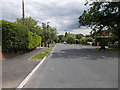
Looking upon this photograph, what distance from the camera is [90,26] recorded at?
1008 inches

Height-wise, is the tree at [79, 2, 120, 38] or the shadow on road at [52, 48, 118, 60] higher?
the tree at [79, 2, 120, 38]

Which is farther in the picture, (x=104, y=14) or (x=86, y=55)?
(x=104, y=14)

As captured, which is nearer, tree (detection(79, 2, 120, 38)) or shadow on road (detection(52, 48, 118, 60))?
shadow on road (detection(52, 48, 118, 60))

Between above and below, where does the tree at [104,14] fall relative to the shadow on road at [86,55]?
above

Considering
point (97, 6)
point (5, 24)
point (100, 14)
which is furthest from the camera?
point (97, 6)

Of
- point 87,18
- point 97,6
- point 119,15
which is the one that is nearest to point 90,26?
point 87,18

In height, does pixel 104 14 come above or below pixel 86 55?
above

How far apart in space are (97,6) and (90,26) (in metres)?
4.61

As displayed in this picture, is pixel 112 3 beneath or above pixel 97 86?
above

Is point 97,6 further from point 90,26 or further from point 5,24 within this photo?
point 5,24

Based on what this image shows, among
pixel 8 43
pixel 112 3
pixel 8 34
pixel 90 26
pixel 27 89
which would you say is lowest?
pixel 27 89

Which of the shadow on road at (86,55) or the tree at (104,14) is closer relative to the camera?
the shadow on road at (86,55)

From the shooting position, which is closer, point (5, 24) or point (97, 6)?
point (5, 24)

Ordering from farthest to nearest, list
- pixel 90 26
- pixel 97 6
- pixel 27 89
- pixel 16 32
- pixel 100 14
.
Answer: pixel 90 26
pixel 97 6
pixel 100 14
pixel 16 32
pixel 27 89
